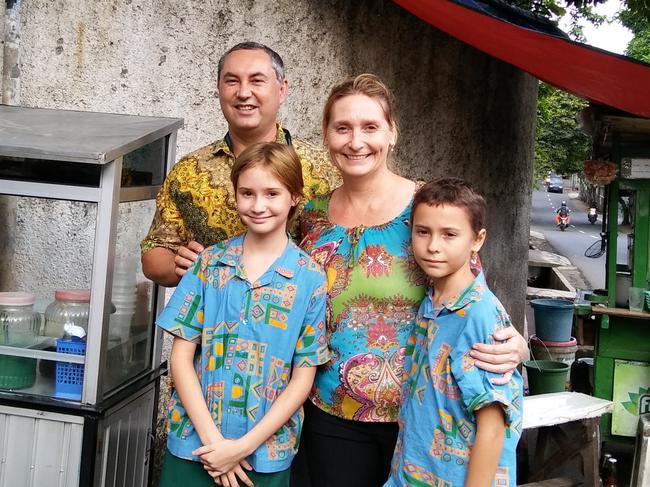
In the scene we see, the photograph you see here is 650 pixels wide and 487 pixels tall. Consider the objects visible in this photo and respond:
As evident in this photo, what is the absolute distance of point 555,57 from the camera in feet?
12.4

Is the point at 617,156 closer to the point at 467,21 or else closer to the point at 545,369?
the point at 467,21

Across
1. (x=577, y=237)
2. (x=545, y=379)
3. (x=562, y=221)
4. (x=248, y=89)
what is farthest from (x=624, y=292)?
(x=562, y=221)

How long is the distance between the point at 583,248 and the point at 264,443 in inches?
798

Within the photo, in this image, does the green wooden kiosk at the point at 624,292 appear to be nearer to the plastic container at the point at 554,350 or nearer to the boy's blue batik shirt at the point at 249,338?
the plastic container at the point at 554,350

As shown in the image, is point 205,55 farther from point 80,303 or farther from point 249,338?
point 249,338

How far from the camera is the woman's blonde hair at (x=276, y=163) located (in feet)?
6.75

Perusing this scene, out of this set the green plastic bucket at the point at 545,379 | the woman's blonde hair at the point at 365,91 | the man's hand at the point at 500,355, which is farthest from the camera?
the green plastic bucket at the point at 545,379

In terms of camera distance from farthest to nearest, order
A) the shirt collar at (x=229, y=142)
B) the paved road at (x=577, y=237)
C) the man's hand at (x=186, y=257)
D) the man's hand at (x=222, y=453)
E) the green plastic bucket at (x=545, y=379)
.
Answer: the paved road at (x=577, y=237), the green plastic bucket at (x=545, y=379), the shirt collar at (x=229, y=142), the man's hand at (x=186, y=257), the man's hand at (x=222, y=453)

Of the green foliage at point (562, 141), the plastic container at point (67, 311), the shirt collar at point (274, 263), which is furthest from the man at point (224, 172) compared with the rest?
the green foliage at point (562, 141)

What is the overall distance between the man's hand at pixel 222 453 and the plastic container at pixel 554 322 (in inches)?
201

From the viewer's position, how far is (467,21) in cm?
382

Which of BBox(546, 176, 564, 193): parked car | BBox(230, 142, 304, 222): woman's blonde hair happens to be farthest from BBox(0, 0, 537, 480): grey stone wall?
BBox(546, 176, 564, 193): parked car

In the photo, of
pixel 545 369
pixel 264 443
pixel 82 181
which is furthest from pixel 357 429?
pixel 545 369

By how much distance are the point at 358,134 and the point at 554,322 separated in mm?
5047
